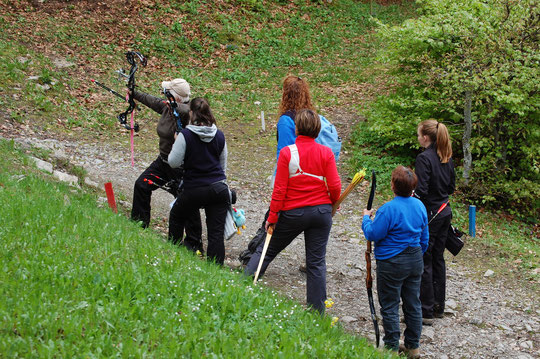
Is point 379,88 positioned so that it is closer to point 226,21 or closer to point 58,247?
point 226,21

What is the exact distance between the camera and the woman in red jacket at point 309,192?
5.23 meters

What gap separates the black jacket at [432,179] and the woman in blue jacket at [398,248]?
84 centimetres

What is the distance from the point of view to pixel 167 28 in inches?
724

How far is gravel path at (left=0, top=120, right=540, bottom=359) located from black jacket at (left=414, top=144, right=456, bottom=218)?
1.56 meters

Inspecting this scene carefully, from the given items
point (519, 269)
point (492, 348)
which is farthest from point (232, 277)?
point (519, 269)

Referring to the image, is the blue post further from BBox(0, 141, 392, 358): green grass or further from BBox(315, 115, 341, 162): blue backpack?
BBox(0, 141, 392, 358): green grass

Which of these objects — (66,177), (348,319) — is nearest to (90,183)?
(66,177)

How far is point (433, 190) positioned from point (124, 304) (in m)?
3.88

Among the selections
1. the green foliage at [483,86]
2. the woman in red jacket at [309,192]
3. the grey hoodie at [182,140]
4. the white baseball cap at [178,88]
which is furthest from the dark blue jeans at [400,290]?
the green foliage at [483,86]

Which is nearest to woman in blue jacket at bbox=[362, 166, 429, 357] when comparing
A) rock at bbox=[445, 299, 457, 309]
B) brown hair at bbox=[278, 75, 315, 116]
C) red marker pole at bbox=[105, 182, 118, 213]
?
brown hair at bbox=[278, 75, 315, 116]

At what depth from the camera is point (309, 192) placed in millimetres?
5250

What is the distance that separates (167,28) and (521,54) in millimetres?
12370

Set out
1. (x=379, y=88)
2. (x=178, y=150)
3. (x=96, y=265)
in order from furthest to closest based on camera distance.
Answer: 1. (x=379, y=88)
2. (x=178, y=150)
3. (x=96, y=265)

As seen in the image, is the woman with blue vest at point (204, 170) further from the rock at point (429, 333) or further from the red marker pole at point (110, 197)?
the rock at point (429, 333)
